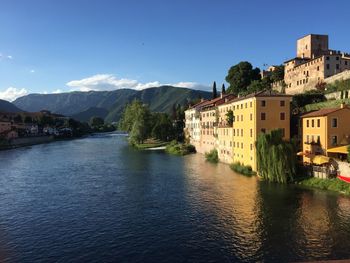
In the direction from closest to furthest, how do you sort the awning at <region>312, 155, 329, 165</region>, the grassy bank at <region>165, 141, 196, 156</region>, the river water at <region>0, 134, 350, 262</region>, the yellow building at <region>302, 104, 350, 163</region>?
1. the river water at <region>0, 134, 350, 262</region>
2. the awning at <region>312, 155, 329, 165</region>
3. the yellow building at <region>302, 104, 350, 163</region>
4. the grassy bank at <region>165, 141, 196, 156</region>

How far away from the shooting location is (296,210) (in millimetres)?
36188

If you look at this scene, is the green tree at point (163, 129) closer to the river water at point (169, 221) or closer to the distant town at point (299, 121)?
the distant town at point (299, 121)

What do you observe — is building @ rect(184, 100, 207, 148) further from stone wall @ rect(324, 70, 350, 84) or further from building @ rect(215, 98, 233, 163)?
stone wall @ rect(324, 70, 350, 84)

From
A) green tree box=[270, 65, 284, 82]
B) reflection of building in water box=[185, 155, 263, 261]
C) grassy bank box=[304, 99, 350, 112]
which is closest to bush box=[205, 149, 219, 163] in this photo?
reflection of building in water box=[185, 155, 263, 261]

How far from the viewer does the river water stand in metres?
26.5

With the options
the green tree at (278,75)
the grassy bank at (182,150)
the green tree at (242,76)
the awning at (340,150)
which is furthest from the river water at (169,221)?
the green tree at (278,75)

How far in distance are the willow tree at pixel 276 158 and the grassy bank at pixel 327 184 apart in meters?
2.05

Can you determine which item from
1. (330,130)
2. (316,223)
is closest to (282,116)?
(330,130)

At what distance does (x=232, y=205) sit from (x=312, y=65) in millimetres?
64597

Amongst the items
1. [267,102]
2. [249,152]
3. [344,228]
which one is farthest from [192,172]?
[344,228]

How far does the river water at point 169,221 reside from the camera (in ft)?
87.0

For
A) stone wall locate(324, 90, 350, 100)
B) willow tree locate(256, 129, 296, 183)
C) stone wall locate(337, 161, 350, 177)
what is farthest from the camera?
stone wall locate(324, 90, 350, 100)

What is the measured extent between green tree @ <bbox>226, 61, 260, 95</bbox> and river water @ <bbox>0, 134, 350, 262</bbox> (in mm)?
63891

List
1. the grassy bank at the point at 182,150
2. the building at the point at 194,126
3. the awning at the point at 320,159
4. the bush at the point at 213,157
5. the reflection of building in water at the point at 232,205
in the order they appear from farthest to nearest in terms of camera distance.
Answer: the building at the point at 194,126 < the grassy bank at the point at 182,150 < the bush at the point at 213,157 < the awning at the point at 320,159 < the reflection of building in water at the point at 232,205
